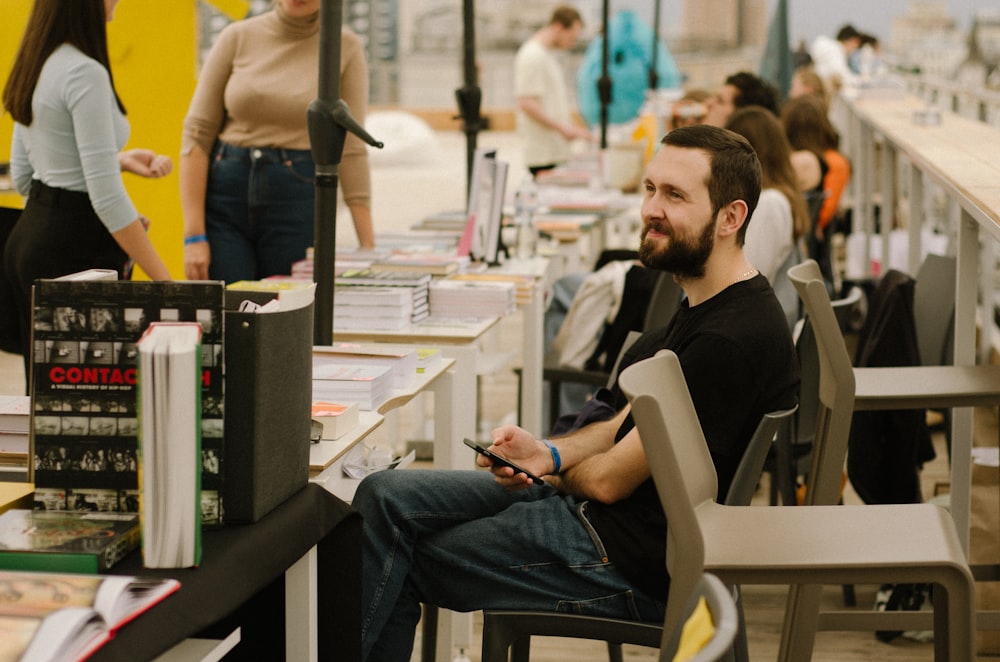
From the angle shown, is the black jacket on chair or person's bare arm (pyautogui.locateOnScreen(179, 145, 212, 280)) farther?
person's bare arm (pyautogui.locateOnScreen(179, 145, 212, 280))

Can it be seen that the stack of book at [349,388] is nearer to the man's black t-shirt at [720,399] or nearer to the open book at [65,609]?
the man's black t-shirt at [720,399]

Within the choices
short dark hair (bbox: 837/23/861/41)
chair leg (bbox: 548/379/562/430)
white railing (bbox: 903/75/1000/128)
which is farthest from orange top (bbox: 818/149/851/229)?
short dark hair (bbox: 837/23/861/41)

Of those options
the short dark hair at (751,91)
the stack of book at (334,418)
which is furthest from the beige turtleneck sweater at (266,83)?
the short dark hair at (751,91)

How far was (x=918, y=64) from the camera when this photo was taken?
1028cm

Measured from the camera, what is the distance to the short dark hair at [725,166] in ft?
7.17

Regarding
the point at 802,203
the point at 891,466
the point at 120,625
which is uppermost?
the point at 802,203

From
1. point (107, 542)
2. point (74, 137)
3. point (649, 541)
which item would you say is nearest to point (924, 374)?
point (649, 541)

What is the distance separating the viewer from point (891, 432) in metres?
3.07

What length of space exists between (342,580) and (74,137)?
168 centimetres

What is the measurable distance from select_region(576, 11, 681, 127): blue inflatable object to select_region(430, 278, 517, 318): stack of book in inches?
272

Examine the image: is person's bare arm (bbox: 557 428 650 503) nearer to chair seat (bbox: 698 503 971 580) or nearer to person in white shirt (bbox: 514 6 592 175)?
chair seat (bbox: 698 503 971 580)

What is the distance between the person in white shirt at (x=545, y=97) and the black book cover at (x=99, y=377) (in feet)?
18.0

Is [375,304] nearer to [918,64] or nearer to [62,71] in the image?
[62,71]

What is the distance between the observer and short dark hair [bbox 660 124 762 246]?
2186 mm
